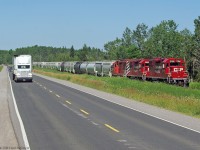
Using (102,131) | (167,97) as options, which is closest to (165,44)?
(167,97)

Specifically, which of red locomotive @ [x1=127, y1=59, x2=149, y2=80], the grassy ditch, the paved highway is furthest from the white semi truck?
the paved highway

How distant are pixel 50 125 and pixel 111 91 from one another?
24112 mm

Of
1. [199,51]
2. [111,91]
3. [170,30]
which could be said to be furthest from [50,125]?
[170,30]

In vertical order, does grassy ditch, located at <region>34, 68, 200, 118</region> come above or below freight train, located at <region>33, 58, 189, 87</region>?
below

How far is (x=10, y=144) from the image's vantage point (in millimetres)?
13461

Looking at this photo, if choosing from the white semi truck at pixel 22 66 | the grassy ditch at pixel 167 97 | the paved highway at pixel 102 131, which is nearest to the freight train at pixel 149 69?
the grassy ditch at pixel 167 97

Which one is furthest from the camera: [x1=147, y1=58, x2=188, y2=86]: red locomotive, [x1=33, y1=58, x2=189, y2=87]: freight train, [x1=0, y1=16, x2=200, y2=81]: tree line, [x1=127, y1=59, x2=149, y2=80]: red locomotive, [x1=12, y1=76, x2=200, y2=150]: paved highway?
[x1=0, y1=16, x2=200, y2=81]: tree line

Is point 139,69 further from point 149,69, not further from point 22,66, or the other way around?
point 22,66

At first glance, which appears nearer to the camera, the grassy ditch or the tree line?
the grassy ditch

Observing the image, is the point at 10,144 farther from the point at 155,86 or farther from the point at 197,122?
the point at 155,86

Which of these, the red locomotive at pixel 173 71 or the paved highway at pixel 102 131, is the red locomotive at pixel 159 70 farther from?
the paved highway at pixel 102 131

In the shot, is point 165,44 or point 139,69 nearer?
point 139,69

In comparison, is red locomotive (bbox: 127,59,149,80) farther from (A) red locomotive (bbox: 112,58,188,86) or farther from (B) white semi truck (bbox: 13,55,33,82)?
(B) white semi truck (bbox: 13,55,33,82)

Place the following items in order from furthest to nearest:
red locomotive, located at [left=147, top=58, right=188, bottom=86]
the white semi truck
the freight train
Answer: the white semi truck < the freight train < red locomotive, located at [left=147, top=58, right=188, bottom=86]
